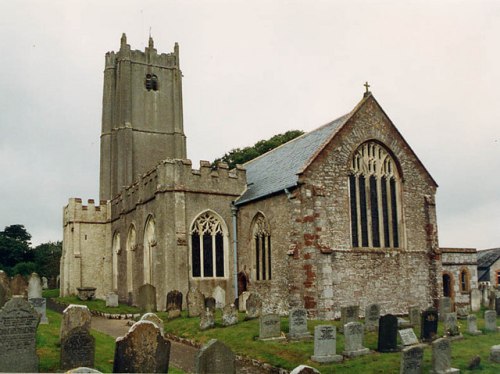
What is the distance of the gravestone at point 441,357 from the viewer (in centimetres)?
1211

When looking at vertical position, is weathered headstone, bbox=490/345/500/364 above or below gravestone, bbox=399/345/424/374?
below

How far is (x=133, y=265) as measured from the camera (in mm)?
27734

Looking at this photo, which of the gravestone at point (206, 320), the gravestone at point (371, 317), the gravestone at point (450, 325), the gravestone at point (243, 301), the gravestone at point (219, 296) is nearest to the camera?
the gravestone at point (450, 325)

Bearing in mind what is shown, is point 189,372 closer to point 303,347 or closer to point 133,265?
point 303,347

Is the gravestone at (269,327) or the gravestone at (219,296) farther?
the gravestone at (219,296)

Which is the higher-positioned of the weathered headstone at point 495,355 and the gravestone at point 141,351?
the gravestone at point 141,351

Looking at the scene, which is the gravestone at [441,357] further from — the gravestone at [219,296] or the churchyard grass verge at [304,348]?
the gravestone at [219,296]

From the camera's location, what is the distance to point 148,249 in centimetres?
2550

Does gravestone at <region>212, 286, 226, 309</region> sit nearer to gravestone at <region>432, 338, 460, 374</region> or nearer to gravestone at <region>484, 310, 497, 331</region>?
gravestone at <region>484, 310, 497, 331</region>

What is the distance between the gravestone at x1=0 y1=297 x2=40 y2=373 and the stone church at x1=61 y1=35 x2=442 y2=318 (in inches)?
423

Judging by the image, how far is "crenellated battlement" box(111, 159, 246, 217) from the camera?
23.1m

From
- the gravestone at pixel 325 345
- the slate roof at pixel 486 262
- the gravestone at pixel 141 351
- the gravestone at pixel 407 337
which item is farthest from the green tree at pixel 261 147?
the gravestone at pixel 141 351

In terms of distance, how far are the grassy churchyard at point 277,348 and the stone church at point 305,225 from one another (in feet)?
9.21

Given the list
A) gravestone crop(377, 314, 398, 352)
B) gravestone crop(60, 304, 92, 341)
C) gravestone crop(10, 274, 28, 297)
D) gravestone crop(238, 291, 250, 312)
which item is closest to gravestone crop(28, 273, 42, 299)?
gravestone crop(10, 274, 28, 297)
